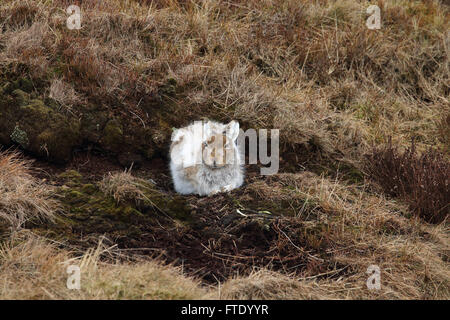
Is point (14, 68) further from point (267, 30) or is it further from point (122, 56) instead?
point (267, 30)

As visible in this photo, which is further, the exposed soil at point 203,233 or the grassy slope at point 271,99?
the exposed soil at point 203,233

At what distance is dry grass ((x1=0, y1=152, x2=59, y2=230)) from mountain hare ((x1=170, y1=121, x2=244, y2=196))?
1.50 meters

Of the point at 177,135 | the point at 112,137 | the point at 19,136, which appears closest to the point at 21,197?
the point at 19,136

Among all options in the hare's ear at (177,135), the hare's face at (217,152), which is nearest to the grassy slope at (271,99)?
the hare's ear at (177,135)

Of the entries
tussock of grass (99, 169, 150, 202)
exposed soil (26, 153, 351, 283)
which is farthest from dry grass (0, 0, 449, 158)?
exposed soil (26, 153, 351, 283)

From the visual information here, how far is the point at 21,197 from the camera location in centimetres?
531

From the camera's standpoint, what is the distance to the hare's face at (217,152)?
20.3 feet

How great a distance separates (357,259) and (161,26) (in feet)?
15.6

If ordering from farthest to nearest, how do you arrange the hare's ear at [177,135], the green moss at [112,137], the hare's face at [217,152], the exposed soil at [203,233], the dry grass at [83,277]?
the green moss at [112,137]
the hare's ear at [177,135]
the hare's face at [217,152]
the exposed soil at [203,233]
the dry grass at [83,277]

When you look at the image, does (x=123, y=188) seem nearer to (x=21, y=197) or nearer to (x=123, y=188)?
(x=123, y=188)

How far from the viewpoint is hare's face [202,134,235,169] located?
618 cm

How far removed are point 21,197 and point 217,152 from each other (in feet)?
7.02

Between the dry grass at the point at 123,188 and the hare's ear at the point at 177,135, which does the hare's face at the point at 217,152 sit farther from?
the dry grass at the point at 123,188
